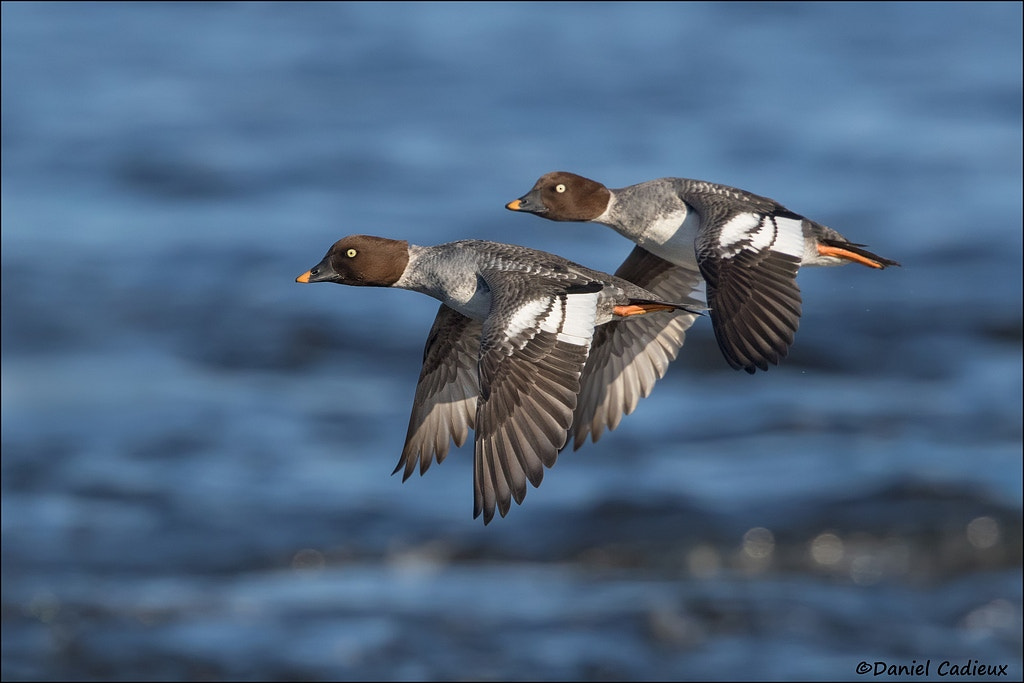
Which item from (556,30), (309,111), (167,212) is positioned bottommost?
(167,212)

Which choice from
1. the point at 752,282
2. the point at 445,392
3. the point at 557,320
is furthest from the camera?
the point at 445,392

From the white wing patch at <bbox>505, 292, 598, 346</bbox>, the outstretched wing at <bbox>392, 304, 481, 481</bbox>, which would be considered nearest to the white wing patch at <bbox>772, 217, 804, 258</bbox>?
the white wing patch at <bbox>505, 292, 598, 346</bbox>

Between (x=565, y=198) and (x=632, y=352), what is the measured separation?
1.09 m

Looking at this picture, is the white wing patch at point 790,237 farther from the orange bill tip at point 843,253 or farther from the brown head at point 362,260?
the brown head at point 362,260

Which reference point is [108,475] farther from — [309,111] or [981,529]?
[309,111]

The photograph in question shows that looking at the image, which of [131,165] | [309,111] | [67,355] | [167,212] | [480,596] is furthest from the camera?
[309,111]

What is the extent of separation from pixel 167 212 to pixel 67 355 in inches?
216

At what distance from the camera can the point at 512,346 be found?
19.7 ft

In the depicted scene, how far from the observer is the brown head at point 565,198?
286 inches

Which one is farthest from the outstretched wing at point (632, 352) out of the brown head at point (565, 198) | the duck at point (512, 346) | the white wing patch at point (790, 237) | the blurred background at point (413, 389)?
the blurred background at point (413, 389)

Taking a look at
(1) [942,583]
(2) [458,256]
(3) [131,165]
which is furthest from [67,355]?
(2) [458,256]

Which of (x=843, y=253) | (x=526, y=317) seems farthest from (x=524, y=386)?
(x=843, y=253)

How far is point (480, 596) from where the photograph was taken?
13234mm

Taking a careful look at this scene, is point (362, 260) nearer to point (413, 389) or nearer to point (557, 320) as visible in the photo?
point (557, 320)
